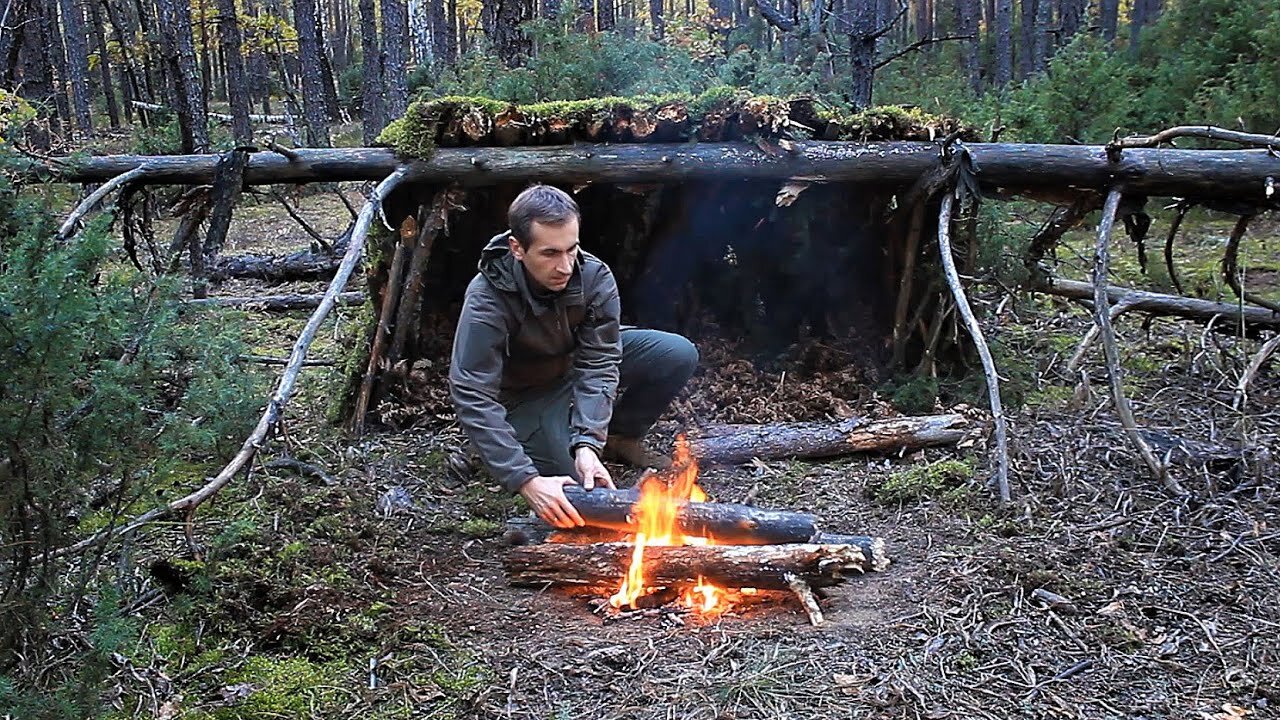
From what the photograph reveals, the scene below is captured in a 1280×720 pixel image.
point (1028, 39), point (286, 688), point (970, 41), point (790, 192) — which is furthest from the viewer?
point (970, 41)

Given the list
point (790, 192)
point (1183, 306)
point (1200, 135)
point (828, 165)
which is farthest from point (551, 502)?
point (1183, 306)

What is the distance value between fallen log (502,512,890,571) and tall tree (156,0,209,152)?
5.71 m

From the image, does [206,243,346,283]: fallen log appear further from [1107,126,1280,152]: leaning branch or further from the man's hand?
[1107,126,1280,152]: leaning branch

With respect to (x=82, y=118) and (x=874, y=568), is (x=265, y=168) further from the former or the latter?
(x=82, y=118)

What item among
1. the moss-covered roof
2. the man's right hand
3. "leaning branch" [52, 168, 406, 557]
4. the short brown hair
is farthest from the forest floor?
the moss-covered roof

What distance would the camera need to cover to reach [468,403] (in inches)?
165

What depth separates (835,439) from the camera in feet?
17.7

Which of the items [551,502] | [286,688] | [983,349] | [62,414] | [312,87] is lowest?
[286,688]

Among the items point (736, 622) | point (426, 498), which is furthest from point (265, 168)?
point (736, 622)

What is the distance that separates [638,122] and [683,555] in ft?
9.28

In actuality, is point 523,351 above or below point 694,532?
above

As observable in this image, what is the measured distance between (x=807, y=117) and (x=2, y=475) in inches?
178

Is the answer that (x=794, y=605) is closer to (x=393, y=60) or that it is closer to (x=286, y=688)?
(x=286, y=688)

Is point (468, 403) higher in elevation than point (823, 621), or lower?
higher
